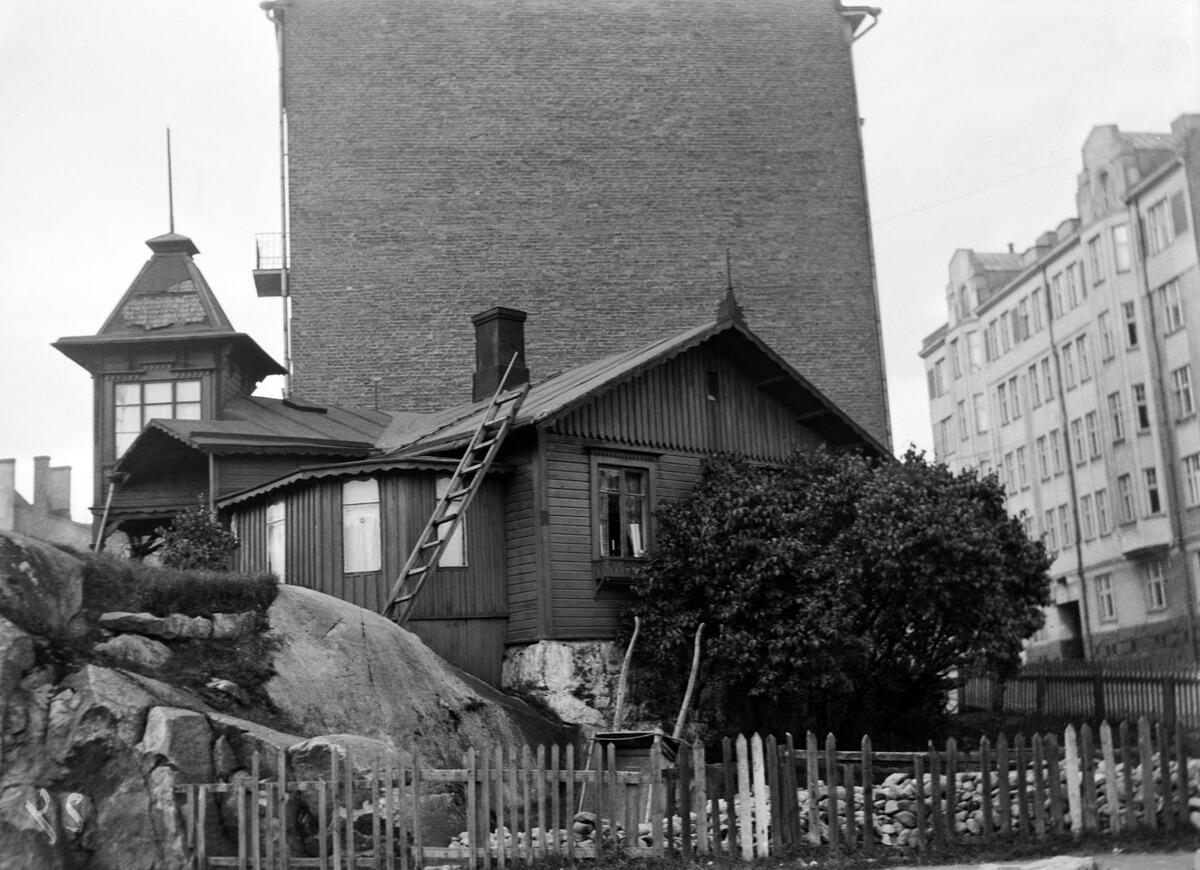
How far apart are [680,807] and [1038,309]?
173 feet

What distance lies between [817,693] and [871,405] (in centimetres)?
1664

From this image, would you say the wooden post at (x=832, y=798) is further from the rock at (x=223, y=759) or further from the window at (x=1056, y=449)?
the window at (x=1056, y=449)

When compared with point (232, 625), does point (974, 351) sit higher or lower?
higher

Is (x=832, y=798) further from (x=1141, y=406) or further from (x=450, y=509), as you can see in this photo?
(x=1141, y=406)

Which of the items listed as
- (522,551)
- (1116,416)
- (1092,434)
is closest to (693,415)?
(522,551)

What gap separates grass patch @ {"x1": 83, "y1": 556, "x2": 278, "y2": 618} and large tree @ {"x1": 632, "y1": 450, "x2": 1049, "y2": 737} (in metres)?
Answer: 8.22

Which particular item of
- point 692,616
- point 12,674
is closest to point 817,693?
point 692,616

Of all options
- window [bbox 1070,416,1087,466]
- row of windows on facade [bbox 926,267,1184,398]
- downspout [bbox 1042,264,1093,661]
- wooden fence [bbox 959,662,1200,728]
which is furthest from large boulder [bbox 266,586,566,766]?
window [bbox 1070,416,1087,466]

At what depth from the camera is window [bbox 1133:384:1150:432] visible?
55500 millimetres

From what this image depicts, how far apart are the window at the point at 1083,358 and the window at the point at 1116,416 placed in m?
2.22

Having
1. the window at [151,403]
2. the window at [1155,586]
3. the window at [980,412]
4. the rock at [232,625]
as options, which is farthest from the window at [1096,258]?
the rock at [232,625]

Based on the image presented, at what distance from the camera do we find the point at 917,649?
27.1 meters

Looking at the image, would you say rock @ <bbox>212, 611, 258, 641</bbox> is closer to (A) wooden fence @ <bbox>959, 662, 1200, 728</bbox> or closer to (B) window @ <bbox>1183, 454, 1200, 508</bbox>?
(A) wooden fence @ <bbox>959, 662, 1200, 728</bbox>

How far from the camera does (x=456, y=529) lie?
26547mm
